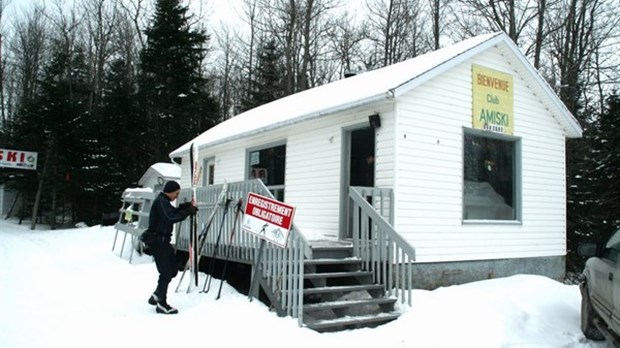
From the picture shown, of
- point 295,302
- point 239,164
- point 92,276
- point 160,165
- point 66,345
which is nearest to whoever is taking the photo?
point 66,345

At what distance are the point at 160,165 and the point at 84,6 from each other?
17187 millimetres

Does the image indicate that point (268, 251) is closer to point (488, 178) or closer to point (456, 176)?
point (456, 176)

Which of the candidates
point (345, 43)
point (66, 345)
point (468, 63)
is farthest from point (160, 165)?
point (66, 345)

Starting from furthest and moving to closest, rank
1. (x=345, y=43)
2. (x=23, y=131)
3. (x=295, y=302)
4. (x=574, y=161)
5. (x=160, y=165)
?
(x=345, y=43), (x=23, y=131), (x=160, y=165), (x=574, y=161), (x=295, y=302)

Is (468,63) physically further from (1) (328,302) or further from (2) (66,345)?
(2) (66,345)

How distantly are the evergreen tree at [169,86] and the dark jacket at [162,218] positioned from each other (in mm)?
21781

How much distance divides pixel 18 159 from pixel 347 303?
20800mm

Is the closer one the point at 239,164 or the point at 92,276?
the point at 92,276

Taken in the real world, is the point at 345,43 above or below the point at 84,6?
below

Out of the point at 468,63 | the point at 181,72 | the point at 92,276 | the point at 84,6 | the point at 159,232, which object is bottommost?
the point at 92,276

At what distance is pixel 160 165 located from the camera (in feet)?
69.8

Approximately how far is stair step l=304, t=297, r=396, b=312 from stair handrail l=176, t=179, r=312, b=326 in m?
0.20

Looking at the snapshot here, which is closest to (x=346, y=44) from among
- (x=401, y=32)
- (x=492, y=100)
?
(x=401, y=32)

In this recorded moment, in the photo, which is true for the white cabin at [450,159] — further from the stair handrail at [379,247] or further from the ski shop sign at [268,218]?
the ski shop sign at [268,218]
